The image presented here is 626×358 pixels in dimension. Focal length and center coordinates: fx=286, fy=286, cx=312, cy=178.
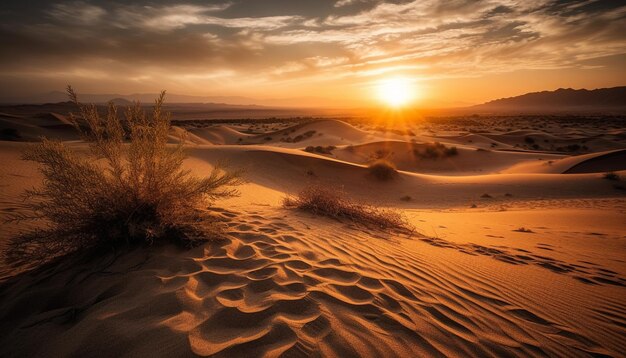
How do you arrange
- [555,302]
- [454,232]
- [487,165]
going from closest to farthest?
[555,302] < [454,232] < [487,165]

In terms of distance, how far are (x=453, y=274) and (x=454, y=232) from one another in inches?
117

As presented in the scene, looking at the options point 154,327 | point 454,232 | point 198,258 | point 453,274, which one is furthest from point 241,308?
point 454,232

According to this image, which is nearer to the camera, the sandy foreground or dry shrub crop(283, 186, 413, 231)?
the sandy foreground

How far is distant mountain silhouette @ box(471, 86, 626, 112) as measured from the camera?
115319 millimetres

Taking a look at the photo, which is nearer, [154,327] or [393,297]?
[154,327]

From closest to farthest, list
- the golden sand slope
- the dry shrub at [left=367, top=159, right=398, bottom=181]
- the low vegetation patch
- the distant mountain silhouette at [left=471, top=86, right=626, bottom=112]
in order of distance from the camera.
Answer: the golden sand slope → the dry shrub at [left=367, top=159, right=398, bottom=181] → the low vegetation patch → the distant mountain silhouette at [left=471, top=86, right=626, bottom=112]

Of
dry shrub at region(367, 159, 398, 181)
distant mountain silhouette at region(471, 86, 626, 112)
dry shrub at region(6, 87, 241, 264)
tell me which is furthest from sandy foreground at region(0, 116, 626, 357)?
distant mountain silhouette at region(471, 86, 626, 112)

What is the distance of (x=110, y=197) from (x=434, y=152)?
65.7 feet

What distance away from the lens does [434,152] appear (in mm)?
20047

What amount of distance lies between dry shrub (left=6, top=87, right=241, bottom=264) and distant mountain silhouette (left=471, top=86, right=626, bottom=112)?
478 feet

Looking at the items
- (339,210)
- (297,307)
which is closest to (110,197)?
(297,307)

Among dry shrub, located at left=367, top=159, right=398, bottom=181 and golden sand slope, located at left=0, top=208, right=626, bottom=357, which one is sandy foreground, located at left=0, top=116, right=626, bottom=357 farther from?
dry shrub, located at left=367, top=159, right=398, bottom=181

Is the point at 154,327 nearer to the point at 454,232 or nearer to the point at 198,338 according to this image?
the point at 198,338

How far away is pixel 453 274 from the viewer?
364 centimetres
